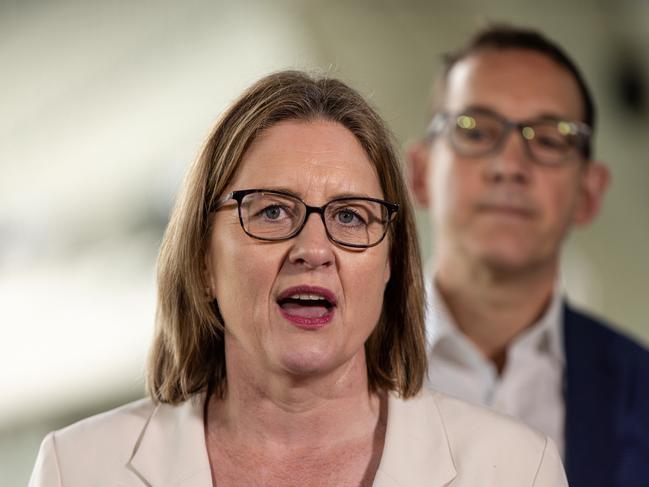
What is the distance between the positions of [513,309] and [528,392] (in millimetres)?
282

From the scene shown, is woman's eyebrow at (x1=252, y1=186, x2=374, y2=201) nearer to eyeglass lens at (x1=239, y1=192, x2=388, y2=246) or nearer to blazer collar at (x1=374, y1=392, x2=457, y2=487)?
eyeglass lens at (x1=239, y1=192, x2=388, y2=246)

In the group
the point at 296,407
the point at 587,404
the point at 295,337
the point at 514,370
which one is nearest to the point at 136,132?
the point at 514,370

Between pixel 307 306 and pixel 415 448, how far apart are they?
0.37m

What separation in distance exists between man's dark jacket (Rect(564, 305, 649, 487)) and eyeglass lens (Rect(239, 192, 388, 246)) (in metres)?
1.12

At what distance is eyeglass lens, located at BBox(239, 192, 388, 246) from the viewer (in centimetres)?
211

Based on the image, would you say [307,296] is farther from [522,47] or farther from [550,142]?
[522,47]

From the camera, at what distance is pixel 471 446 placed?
7.36ft

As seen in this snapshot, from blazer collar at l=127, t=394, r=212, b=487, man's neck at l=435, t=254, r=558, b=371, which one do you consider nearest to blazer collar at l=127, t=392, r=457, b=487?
blazer collar at l=127, t=394, r=212, b=487

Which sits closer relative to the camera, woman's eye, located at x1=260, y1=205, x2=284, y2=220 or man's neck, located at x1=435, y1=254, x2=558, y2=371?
woman's eye, located at x1=260, y1=205, x2=284, y2=220

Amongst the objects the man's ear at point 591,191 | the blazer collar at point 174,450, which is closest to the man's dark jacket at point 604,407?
the man's ear at point 591,191

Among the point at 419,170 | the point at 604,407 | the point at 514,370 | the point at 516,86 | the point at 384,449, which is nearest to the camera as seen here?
the point at 384,449

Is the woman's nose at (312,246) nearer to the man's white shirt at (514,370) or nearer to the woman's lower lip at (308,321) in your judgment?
the woman's lower lip at (308,321)

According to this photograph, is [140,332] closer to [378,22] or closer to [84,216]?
[84,216]

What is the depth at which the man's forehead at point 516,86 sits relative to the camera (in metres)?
3.28
